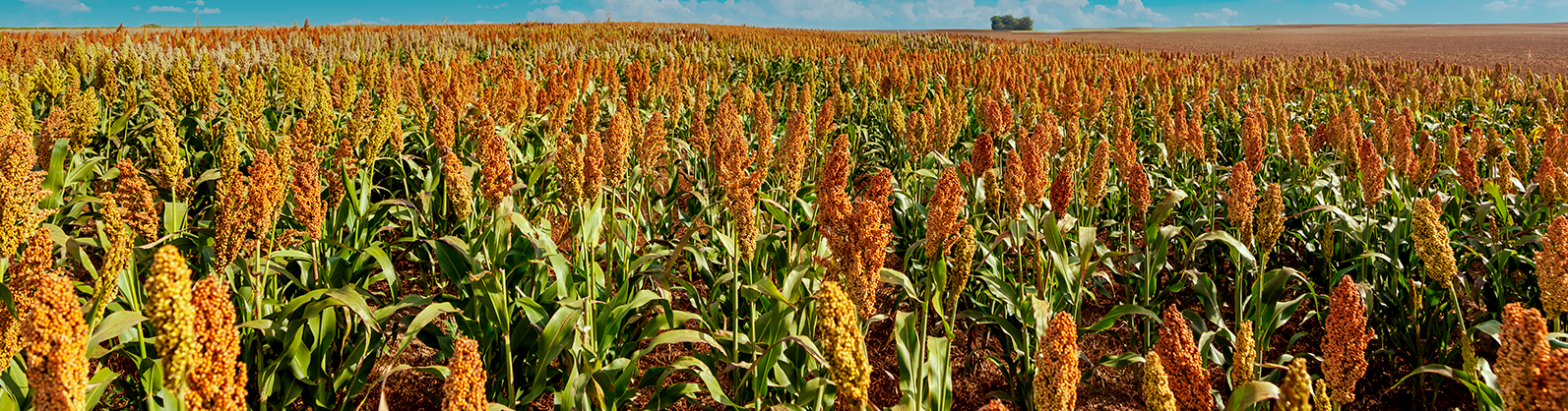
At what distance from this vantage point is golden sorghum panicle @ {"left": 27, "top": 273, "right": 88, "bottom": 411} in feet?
3.67

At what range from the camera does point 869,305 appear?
198 cm

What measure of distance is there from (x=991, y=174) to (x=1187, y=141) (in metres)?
1.81

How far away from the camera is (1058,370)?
136 centimetres

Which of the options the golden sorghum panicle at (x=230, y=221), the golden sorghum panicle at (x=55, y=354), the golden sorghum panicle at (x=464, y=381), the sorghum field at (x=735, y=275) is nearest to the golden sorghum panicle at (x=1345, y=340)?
the sorghum field at (x=735, y=275)

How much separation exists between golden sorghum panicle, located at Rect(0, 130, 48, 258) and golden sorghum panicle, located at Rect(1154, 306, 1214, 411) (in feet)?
8.10

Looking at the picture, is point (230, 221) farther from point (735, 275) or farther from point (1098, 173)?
point (1098, 173)

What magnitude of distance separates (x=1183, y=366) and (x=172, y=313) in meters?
1.66

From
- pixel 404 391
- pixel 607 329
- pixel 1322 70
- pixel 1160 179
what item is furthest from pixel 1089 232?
pixel 1322 70

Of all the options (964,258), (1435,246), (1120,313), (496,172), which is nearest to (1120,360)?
(1120,313)

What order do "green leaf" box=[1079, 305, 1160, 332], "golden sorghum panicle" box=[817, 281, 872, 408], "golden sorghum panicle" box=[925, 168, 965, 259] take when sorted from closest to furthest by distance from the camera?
1. "golden sorghum panicle" box=[817, 281, 872, 408]
2. "golden sorghum panicle" box=[925, 168, 965, 259]
3. "green leaf" box=[1079, 305, 1160, 332]

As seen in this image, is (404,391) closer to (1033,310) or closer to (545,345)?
(545,345)

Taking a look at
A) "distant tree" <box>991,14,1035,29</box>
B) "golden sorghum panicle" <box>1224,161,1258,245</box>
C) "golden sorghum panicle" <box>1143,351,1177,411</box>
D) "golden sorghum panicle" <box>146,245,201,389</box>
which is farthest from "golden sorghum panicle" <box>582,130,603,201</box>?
"distant tree" <box>991,14,1035,29</box>

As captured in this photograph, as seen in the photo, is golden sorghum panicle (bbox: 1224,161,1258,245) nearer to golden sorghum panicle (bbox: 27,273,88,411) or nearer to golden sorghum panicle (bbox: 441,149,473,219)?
golden sorghum panicle (bbox: 441,149,473,219)

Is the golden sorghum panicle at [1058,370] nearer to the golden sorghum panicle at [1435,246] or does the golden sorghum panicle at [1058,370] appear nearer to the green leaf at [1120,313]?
the golden sorghum panicle at [1435,246]
